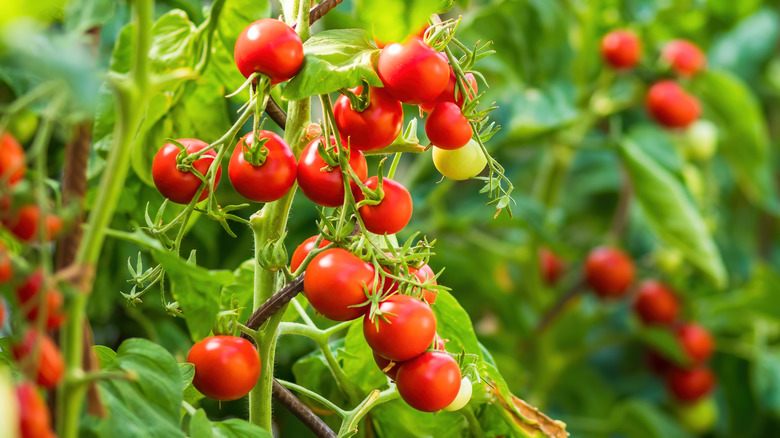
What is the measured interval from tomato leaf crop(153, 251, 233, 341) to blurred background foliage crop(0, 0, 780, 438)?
11 centimetres

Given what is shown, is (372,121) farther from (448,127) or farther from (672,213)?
(672,213)

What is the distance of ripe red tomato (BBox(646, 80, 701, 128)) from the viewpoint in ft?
2.85

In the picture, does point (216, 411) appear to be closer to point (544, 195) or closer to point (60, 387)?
point (60, 387)

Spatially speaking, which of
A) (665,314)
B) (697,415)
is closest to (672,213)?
(665,314)

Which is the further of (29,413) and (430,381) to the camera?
(430,381)

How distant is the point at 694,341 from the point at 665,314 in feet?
0.17

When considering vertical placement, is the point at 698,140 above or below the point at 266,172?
below

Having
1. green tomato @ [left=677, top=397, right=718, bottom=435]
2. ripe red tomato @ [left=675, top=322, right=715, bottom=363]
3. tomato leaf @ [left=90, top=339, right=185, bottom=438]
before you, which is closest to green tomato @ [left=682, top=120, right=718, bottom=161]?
ripe red tomato @ [left=675, top=322, right=715, bottom=363]

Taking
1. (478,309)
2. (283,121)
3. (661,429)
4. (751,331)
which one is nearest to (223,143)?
(283,121)

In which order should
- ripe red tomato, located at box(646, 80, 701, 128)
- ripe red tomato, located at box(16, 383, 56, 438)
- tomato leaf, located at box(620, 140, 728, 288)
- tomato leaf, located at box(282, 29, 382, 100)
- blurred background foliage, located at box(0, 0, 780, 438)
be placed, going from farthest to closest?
ripe red tomato, located at box(646, 80, 701, 128)
tomato leaf, located at box(620, 140, 728, 288)
blurred background foliage, located at box(0, 0, 780, 438)
tomato leaf, located at box(282, 29, 382, 100)
ripe red tomato, located at box(16, 383, 56, 438)

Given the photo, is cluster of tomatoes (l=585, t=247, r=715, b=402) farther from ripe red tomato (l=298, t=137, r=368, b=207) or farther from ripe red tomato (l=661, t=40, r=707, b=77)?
ripe red tomato (l=298, t=137, r=368, b=207)

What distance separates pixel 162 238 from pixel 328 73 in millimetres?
105

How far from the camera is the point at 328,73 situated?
299mm

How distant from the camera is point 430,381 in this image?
0.32 meters
